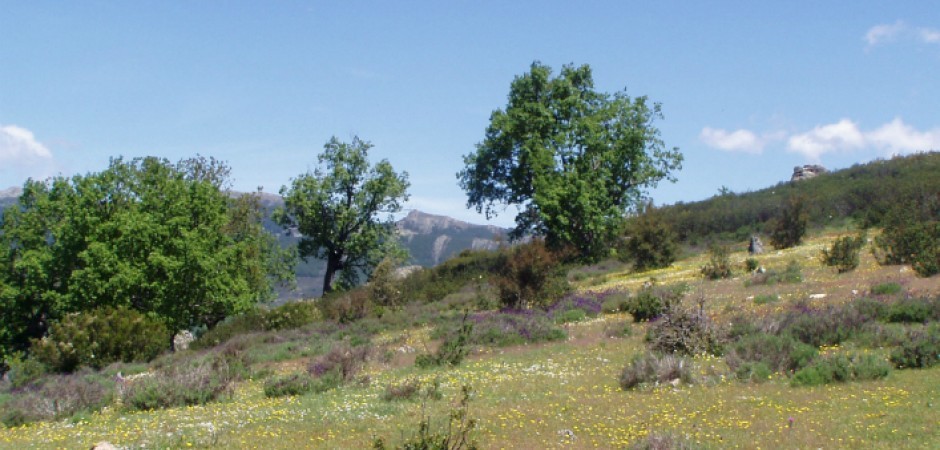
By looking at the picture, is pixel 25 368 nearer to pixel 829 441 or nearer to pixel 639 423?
pixel 639 423

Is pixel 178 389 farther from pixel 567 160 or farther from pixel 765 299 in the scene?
pixel 567 160

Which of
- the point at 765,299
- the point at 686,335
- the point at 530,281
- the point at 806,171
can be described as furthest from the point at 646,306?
the point at 806,171

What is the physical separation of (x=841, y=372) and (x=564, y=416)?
503cm

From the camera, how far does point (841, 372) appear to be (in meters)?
12.3

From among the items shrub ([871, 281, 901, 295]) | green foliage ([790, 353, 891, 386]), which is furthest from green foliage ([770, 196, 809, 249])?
green foliage ([790, 353, 891, 386])

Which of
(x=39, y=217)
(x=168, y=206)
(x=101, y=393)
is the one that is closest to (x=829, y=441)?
(x=101, y=393)

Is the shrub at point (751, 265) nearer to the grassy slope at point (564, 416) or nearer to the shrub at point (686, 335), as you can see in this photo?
the shrub at point (686, 335)

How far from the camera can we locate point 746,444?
8906 millimetres

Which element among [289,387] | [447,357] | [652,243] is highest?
A: [652,243]

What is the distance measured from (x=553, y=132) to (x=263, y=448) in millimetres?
41371

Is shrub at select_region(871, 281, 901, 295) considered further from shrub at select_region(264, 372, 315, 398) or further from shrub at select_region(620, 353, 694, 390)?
shrub at select_region(264, 372, 315, 398)

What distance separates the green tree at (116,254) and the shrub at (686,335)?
2398cm

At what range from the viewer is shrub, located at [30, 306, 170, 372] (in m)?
24.6

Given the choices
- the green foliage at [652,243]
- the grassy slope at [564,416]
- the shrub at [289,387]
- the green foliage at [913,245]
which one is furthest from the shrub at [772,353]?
the green foliage at [652,243]
